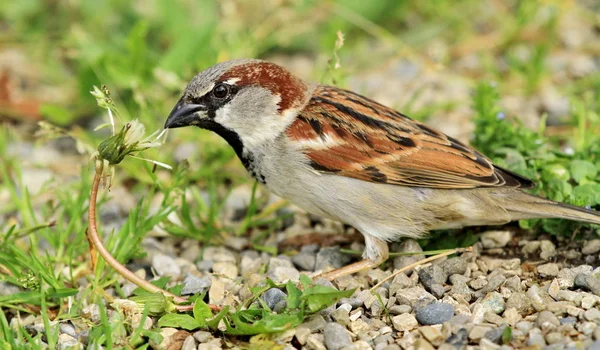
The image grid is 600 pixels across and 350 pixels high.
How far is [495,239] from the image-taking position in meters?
3.60

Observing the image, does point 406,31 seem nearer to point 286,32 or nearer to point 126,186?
point 286,32

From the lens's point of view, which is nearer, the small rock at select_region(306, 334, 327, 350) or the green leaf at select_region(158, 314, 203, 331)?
the small rock at select_region(306, 334, 327, 350)

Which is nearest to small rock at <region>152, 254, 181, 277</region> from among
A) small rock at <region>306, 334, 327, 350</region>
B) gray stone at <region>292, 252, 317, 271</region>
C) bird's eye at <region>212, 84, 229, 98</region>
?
gray stone at <region>292, 252, 317, 271</region>

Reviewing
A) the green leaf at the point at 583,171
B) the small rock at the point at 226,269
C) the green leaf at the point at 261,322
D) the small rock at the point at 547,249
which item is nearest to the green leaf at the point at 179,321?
the green leaf at the point at 261,322

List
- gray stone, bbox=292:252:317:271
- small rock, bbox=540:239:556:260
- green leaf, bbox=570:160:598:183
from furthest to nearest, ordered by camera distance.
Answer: gray stone, bbox=292:252:317:271 → green leaf, bbox=570:160:598:183 → small rock, bbox=540:239:556:260

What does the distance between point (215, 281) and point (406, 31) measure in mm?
3071

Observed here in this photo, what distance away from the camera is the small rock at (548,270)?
320 cm

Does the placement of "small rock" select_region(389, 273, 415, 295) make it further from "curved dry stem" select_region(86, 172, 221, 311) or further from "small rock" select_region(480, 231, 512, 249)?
"curved dry stem" select_region(86, 172, 221, 311)

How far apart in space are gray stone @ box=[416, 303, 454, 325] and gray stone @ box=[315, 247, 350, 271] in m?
0.75

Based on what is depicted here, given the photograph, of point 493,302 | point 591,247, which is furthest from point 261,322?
point 591,247

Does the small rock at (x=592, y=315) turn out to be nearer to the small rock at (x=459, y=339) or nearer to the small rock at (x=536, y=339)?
the small rock at (x=536, y=339)

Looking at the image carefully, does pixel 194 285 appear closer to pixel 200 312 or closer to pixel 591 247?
pixel 200 312

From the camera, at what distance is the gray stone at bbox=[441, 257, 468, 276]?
3264mm

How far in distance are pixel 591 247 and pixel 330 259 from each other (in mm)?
1140
